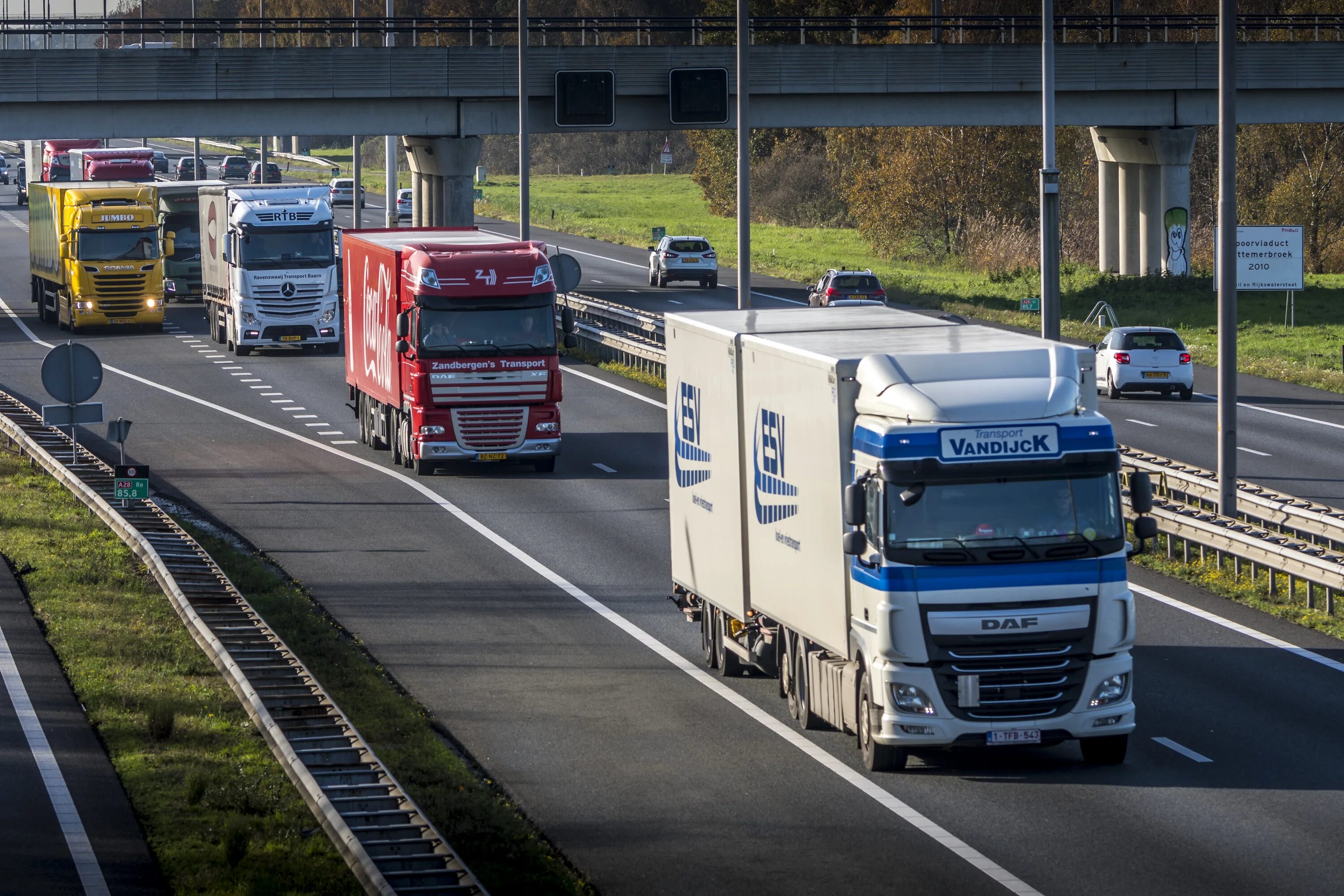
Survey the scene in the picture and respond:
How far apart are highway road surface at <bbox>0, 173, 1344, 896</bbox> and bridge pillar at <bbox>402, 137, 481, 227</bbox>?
80.6ft

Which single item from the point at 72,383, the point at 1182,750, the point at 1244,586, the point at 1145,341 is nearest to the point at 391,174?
the point at 1145,341

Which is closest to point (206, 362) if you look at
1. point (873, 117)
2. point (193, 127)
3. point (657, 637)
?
point (193, 127)

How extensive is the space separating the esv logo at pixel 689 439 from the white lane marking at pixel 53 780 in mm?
6240

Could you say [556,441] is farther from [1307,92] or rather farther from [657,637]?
[1307,92]

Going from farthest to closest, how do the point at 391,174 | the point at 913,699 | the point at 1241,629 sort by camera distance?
the point at 391,174 < the point at 1241,629 < the point at 913,699

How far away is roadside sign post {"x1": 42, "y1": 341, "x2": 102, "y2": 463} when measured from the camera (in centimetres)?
2616

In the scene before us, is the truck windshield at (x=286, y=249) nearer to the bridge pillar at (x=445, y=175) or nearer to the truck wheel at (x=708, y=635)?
the bridge pillar at (x=445, y=175)

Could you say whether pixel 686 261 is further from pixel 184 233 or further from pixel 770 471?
pixel 770 471

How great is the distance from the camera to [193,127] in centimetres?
5656

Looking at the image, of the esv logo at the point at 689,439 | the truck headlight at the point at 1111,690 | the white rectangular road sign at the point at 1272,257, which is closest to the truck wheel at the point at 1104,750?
the truck headlight at the point at 1111,690

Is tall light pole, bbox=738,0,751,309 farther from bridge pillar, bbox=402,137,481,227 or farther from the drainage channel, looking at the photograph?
bridge pillar, bbox=402,137,481,227

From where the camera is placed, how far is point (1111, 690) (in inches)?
595

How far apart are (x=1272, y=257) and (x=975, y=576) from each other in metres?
41.2

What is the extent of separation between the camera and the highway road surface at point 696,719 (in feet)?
44.0
